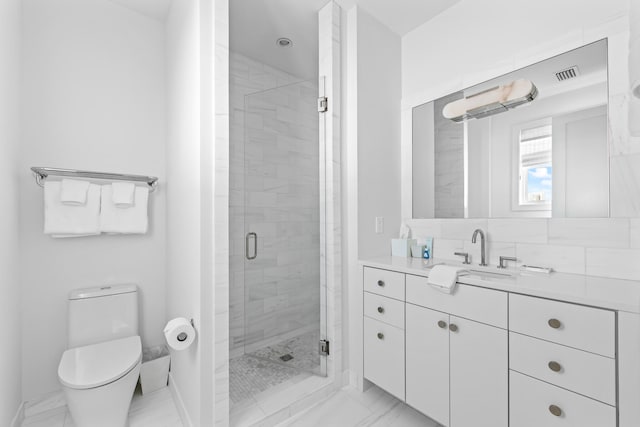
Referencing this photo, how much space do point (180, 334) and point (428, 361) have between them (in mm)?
1256

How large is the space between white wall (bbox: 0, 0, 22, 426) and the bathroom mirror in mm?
2333

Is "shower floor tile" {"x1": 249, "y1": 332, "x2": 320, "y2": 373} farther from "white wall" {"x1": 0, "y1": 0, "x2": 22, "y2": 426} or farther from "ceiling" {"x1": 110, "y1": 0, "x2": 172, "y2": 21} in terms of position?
"ceiling" {"x1": 110, "y1": 0, "x2": 172, "y2": 21}

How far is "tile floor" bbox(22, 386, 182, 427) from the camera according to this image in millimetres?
1594

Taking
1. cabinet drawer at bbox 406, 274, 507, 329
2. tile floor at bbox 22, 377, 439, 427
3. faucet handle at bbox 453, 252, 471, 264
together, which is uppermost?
faucet handle at bbox 453, 252, 471, 264

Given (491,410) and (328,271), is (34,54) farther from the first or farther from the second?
(491,410)

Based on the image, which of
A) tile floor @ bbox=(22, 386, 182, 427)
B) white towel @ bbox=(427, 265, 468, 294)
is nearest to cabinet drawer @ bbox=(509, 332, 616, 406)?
white towel @ bbox=(427, 265, 468, 294)

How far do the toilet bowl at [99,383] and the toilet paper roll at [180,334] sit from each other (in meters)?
0.32

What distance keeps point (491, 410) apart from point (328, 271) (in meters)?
1.06

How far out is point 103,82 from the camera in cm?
196

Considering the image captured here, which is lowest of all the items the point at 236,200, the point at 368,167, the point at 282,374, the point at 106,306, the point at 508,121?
the point at 282,374

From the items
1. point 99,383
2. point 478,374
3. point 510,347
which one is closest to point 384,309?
point 478,374

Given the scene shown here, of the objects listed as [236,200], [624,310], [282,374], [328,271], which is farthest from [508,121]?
[282,374]

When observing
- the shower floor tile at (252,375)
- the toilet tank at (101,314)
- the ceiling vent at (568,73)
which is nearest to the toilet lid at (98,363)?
the toilet tank at (101,314)

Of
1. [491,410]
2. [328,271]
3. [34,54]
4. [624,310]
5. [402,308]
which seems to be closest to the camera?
[624,310]
